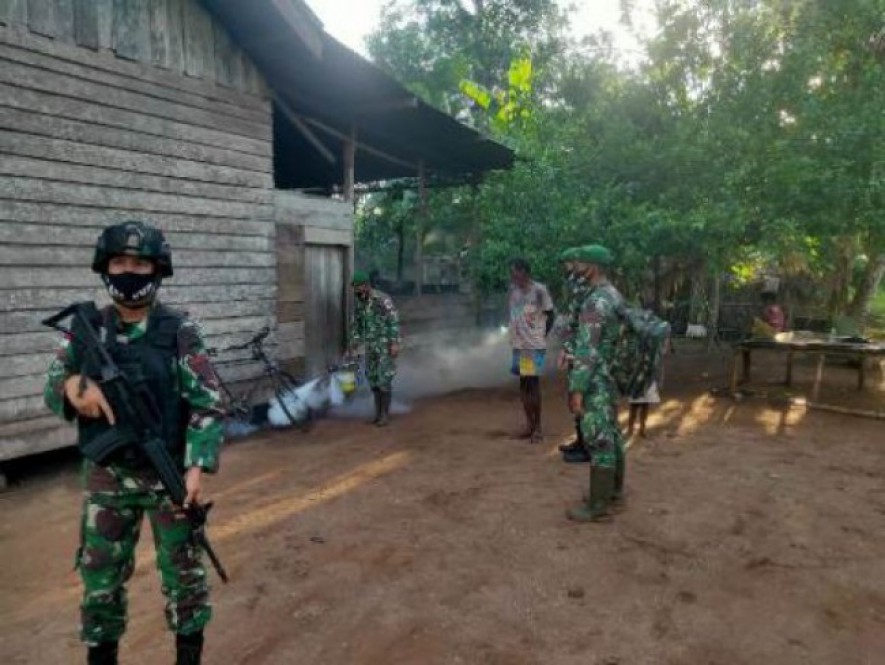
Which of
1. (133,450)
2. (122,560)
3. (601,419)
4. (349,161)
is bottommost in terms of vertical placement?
(122,560)

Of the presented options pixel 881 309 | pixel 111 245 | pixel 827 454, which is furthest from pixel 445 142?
pixel 881 309

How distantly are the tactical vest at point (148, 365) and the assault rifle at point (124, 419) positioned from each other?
0.02 meters

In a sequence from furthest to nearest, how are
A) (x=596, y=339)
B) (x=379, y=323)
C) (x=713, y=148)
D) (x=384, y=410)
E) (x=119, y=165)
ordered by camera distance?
1. (x=713, y=148)
2. (x=384, y=410)
3. (x=379, y=323)
4. (x=119, y=165)
5. (x=596, y=339)

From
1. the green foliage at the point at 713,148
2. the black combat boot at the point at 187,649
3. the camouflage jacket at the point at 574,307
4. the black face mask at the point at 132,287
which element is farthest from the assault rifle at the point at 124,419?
the green foliage at the point at 713,148

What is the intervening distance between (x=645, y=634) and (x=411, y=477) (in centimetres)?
306

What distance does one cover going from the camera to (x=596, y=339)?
4859 mm

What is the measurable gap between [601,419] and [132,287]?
11.1ft

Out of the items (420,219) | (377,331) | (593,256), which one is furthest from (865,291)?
(593,256)

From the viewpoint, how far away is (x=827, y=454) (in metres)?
6.87

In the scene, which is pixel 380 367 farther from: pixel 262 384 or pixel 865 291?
pixel 865 291

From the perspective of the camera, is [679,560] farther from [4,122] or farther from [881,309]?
[881,309]

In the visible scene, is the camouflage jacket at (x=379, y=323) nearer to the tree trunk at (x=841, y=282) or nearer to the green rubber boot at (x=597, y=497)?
the green rubber boot at (x=597, y=497)

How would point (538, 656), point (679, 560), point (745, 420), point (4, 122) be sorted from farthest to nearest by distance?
1. point (745, 420)
2. point (4, 122)
3. point (679, 560)
4. point (538, 656)

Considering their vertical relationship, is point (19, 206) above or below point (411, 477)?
above
